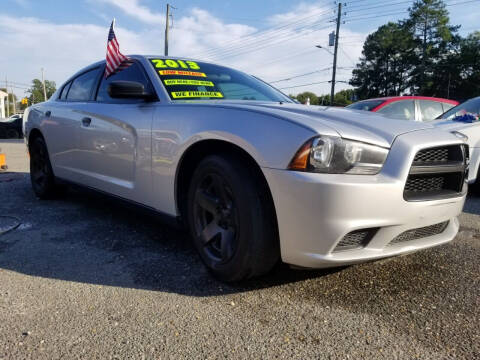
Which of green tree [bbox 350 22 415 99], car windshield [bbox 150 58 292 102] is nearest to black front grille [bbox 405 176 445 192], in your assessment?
car windshield [bbox 150 58 292 102]

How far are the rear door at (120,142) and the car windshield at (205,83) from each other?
18cm

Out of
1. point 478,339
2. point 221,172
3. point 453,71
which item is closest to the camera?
point 478,339

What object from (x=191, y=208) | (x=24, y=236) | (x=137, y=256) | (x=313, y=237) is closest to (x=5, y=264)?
(x=24, y=236)

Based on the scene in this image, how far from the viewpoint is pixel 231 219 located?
2176 millimetres

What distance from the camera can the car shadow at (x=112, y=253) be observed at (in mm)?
2330

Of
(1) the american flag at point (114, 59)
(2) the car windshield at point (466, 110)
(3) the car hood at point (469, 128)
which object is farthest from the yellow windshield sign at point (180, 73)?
(2) the car windshield at point (466, 110)

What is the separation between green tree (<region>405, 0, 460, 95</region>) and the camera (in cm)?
5441

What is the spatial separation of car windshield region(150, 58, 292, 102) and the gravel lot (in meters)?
1.19

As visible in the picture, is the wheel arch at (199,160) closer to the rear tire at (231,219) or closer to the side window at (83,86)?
the rear tire at (231,219)

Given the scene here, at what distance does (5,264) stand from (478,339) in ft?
9.16

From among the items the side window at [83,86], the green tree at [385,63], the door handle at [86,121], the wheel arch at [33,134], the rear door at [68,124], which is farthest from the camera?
the green tree at [385,63]

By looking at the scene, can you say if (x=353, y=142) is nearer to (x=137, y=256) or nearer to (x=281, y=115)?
(x=281, y=115)

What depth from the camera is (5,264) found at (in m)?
2.58

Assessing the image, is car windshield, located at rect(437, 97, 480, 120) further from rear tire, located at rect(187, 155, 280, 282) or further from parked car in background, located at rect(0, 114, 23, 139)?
parked car in background, located at rect(0, 114, 23, 139)
